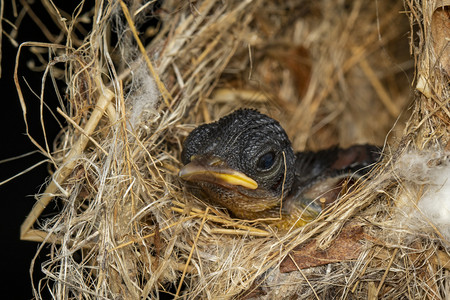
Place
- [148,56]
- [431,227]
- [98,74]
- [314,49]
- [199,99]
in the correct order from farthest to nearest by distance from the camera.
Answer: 1. [314,49]
2. [199,99]
3. [148,56]
4. [98,74]
5. [431,227]

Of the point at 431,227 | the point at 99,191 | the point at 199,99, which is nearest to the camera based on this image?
the point at 431,227

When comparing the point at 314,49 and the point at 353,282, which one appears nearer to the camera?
the point at 353,282

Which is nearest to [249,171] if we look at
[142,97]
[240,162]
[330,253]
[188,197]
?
[240,162]

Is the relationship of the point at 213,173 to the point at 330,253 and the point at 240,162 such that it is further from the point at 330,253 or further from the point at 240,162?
the point at 330,253

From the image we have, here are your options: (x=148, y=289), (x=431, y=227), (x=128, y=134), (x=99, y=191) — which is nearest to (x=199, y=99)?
(x=128, y=134)

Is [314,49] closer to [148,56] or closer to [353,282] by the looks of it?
[148,56]

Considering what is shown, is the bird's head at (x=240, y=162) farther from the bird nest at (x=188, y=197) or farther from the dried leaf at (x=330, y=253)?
the dried leaf at (x=330, y=253)
